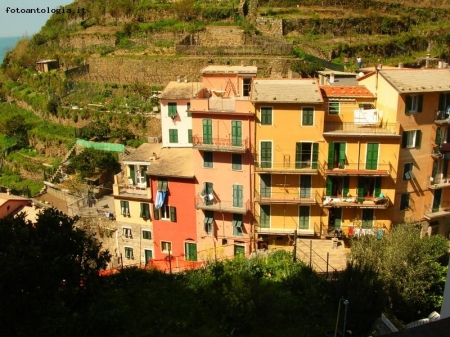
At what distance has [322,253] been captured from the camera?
27.1 metres

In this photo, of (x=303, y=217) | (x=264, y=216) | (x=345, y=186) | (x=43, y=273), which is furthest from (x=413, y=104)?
(x=43, y=273)

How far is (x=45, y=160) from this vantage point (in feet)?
168

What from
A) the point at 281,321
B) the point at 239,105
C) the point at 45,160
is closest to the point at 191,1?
the point at 45,160

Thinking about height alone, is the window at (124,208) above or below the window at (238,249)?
above

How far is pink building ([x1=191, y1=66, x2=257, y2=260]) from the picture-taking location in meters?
27.3

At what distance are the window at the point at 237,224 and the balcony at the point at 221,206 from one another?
766mm

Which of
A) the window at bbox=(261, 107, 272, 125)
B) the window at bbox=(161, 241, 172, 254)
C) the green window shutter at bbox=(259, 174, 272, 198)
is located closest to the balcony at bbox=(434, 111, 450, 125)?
the window at bbox=(261, 107, 272, 125)

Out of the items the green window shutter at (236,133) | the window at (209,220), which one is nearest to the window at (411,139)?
the green window shutter at (236,133)

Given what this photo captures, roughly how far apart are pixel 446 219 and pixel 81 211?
24.9 m

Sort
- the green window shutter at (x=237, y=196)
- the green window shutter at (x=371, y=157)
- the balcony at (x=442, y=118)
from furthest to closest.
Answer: the green window shutter at (x=237, y=196) → the balcony at (x=442, y=118) → the green window shutter at (x=371, y=157)

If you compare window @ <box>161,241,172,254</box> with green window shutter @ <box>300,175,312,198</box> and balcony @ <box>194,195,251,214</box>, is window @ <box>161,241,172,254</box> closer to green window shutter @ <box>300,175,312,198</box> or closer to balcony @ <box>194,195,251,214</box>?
balcony @ <box>194,195,251,214</box>

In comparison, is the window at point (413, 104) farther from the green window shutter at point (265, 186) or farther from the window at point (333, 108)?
the green window shutter at point (265, 186)

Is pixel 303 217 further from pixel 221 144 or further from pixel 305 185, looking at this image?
pixel 221 144

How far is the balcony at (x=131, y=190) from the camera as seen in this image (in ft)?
99.5
